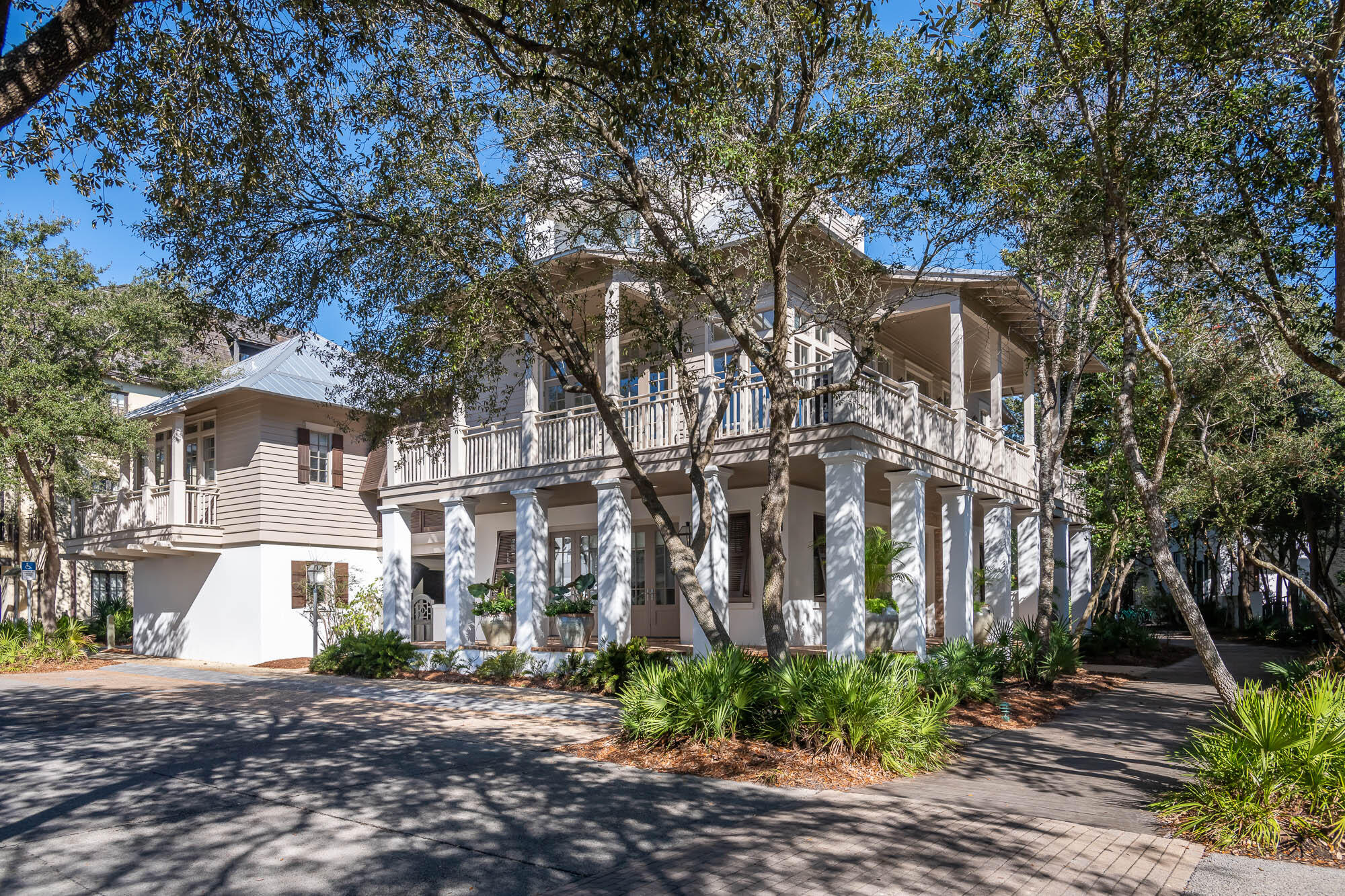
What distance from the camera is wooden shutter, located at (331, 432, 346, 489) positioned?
24.4m

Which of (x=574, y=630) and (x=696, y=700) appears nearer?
(x=696, y=700)

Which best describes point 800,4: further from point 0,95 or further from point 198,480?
point 198,480

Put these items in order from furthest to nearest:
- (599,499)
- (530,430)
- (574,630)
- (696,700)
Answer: (530,430) < (574,630) < (599,499) < (696,700)

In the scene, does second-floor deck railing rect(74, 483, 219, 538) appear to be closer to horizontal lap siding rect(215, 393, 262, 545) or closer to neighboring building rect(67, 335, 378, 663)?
neighboring building rect(67, 335, 378, 663)

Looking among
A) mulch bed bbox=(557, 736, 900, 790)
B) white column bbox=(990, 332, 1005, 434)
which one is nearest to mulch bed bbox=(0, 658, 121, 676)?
mulch bed bbox=(557, 736, 900, 790)

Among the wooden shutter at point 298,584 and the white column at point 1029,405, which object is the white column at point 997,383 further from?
the wooden shutter at point 298,584

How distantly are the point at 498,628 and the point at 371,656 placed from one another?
8.28 feet

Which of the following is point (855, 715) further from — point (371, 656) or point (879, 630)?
point (371, 656)

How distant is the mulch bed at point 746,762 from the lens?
8602 mm

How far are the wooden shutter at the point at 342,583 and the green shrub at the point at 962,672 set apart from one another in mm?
15146

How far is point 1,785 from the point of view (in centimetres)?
849

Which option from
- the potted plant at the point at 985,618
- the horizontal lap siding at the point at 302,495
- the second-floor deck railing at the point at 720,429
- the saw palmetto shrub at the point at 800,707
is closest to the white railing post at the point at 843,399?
the second-floor deck railing at the point at 720,429

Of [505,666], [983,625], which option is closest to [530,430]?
[505,666]

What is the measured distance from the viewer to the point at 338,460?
24.5 meters
